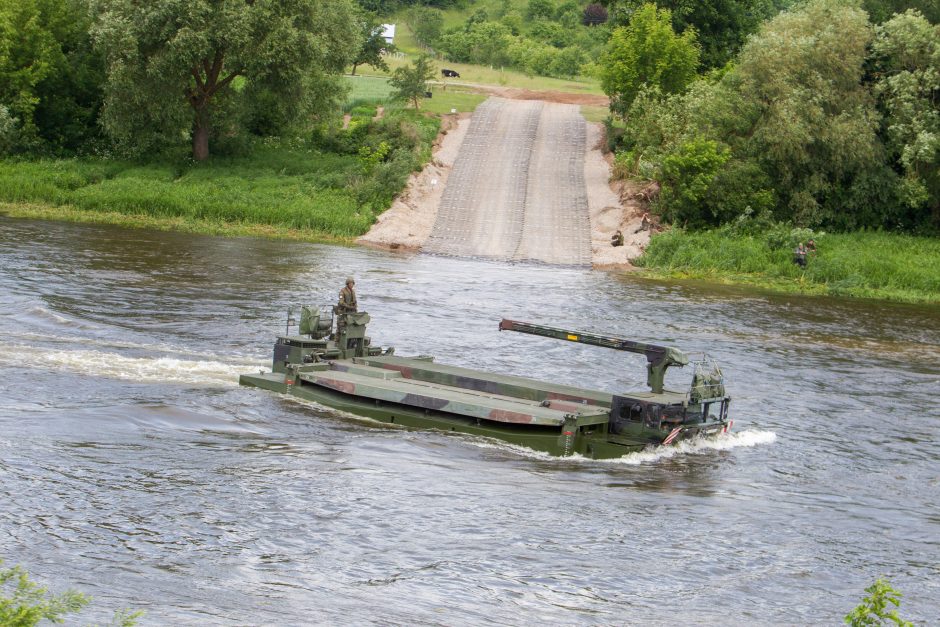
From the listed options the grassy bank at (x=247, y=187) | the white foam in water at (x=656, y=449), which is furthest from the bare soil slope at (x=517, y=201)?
the white foam in water at (x=656, y=449)

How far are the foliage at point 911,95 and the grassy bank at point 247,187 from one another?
20580mm

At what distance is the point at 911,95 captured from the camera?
47875mm

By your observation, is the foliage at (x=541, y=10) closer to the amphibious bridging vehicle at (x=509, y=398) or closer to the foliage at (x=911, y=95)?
the foliage at (x=911, y=95)

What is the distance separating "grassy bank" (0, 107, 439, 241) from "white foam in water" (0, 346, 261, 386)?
23.0 metres

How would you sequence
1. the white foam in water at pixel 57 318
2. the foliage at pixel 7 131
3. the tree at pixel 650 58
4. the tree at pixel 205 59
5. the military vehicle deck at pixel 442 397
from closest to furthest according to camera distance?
the military vehicle deck at pixel 442 397 < the white foam in water at pixel 57 318 < the tree at pixel 205 59 < the foliage at pixel 7 131 < the tree at pixel 650 58

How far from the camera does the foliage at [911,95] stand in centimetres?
4744

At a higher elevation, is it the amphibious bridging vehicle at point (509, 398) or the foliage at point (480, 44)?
the foliage at point (480, 44)

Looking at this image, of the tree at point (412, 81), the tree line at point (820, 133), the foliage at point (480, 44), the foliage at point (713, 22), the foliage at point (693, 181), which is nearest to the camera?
the tree line at point (820, 133)

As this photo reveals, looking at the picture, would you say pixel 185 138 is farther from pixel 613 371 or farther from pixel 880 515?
pixel 880 515

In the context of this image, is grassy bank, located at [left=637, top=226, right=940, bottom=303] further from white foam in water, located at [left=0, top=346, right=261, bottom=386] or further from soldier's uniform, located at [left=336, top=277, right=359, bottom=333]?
white foam in water, located at [left=0, top=346, right=261, bottom=386]

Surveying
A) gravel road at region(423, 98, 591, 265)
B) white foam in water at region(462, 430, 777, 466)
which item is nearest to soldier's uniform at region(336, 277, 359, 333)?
white foam in water at region(462, 430, 777, 466)

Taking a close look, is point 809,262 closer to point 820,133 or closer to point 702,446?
point 820,133

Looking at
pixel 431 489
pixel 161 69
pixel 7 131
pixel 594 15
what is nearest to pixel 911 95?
pixel 161 69

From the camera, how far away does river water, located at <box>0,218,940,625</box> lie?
1409cm
